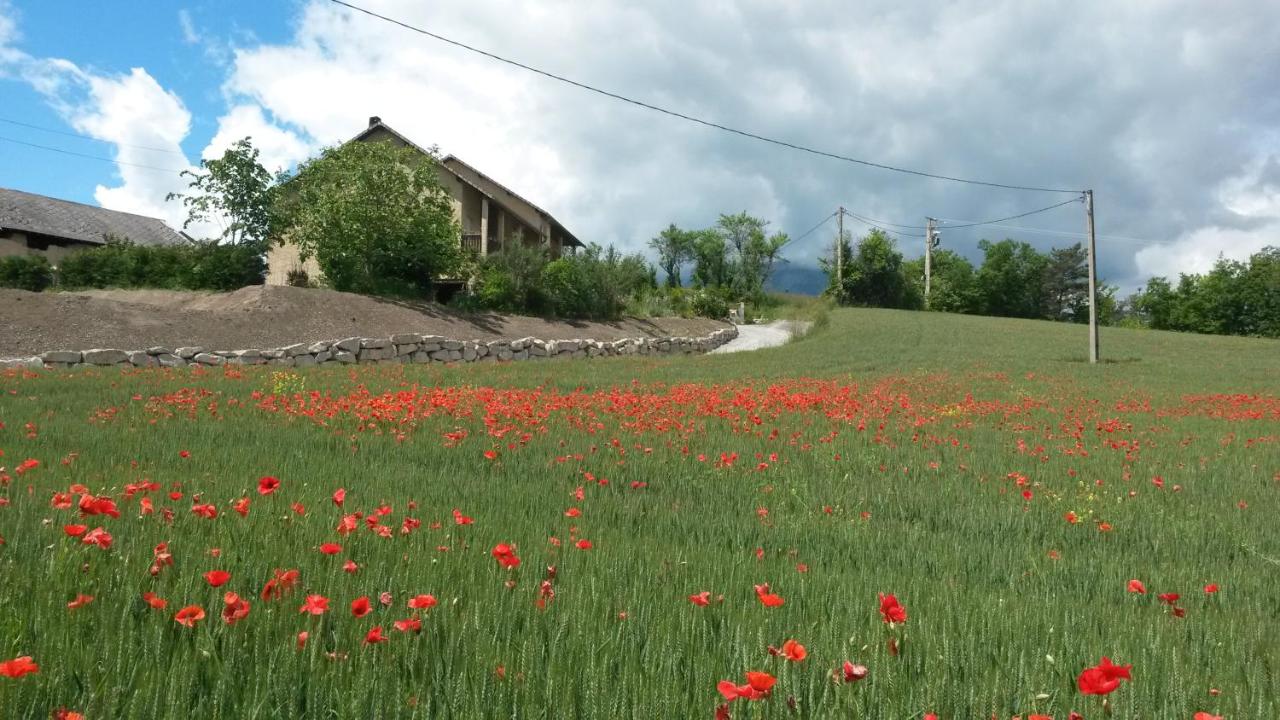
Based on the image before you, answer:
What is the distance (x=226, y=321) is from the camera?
65.5ft

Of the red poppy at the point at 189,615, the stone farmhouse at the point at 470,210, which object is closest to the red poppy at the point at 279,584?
the red poppy at the point at 189,615

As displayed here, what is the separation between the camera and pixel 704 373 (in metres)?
19.8

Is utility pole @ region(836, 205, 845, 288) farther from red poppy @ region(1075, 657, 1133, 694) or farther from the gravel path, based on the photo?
red poppy @ region(1075, 657, 1133, 694)

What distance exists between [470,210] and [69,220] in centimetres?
2622

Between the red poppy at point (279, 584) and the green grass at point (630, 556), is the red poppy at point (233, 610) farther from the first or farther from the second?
the red poppy at point (279, 584)

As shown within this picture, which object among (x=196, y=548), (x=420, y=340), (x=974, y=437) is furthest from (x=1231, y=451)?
(x=420, y=340)

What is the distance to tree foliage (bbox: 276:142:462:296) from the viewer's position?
26.9 m

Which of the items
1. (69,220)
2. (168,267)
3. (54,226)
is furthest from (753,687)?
(69,220)

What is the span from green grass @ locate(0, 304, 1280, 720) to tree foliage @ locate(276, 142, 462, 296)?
51.7ft

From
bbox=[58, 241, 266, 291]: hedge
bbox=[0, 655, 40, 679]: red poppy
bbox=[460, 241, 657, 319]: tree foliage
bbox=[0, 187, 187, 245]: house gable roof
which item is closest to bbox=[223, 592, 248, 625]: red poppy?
bbox=[0, 655, 40, 679]: red poppy

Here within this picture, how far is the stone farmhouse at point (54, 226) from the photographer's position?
40.4m

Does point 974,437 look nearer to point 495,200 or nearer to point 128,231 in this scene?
point 495,200

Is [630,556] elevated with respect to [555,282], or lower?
lower

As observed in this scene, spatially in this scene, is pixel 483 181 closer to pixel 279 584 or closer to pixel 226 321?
pixel 226 321
